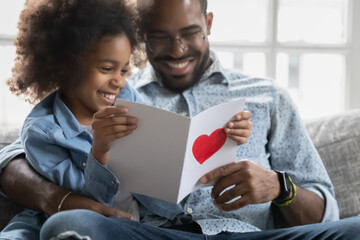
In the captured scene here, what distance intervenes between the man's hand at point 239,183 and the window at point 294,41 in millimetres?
1301

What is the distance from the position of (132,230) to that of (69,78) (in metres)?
0.51

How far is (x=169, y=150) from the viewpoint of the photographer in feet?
4.50

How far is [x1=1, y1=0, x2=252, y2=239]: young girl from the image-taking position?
61.9 inches

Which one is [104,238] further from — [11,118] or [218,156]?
[11,118]

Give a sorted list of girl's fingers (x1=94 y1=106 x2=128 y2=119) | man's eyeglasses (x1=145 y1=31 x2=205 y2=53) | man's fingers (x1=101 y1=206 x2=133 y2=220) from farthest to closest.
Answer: man's eyeglasses (x1=145 y1=31 x2=205 y2=53) → man's fingers (x1=101 y1=206 x2=133 y2=220) → girl's fingers (x1=94 y1=106 x2=128 y2=119)

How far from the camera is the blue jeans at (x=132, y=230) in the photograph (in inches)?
49.2

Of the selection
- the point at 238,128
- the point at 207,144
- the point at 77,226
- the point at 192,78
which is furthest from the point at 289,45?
the point at 77,226

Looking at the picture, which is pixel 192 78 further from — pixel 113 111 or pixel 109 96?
pixel 113 111

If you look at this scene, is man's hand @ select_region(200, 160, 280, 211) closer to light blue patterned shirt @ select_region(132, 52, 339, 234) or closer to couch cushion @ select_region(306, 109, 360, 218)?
light blue patterned shirt @ select_region(132, 52, 339, 234)

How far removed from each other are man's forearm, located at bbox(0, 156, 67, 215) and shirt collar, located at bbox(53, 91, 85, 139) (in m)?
0.16

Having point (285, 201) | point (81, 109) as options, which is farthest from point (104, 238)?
point (285, 201)

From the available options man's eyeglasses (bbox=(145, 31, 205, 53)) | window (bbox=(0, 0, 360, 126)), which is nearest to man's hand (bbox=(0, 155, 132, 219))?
man's eyeglasses (bbox=(145, 31, 205, 53))

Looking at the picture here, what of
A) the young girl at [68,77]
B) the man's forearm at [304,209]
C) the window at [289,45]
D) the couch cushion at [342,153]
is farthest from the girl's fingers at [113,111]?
the window at [289,45]

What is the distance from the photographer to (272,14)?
273 cm
